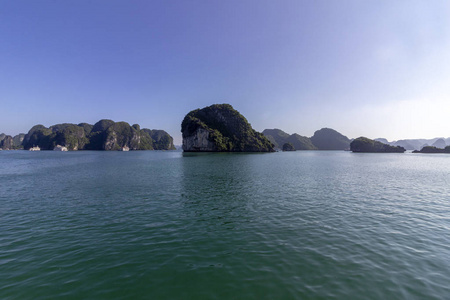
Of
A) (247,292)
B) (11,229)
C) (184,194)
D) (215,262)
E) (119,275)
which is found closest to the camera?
(247,292)

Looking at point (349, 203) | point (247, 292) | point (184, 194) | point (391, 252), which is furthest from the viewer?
point (184, 194)

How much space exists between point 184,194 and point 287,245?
18939 mm

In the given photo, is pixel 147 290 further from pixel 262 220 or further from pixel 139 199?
pixel 139 199

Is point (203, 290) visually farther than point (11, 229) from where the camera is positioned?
No

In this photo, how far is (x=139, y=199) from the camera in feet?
84.4

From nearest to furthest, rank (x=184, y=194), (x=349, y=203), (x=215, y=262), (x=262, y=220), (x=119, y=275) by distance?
(x=119, y=275) < (x=215, y=262) < (x=262, y=220) < (x=349, y=203) < (x=184, y=194)

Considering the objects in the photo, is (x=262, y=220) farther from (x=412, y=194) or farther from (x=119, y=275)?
(x=412, y=194)

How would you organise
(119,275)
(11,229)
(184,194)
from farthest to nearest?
(184,194)
(11,229)
(119,275)

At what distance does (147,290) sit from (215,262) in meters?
3.95

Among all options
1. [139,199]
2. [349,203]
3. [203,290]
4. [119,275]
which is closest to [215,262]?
[203,290]

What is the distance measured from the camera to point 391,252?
494 inches

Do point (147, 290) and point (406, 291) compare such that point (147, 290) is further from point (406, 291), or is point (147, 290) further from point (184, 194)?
point (184, 194)

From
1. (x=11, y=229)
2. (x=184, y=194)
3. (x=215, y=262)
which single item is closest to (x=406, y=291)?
(x=215, y=262)

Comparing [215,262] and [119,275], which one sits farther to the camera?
[215,262]
